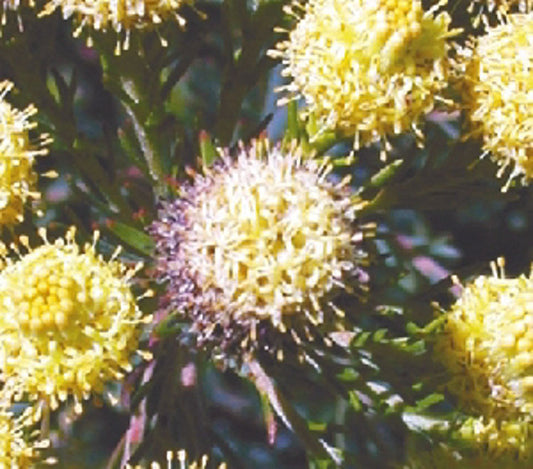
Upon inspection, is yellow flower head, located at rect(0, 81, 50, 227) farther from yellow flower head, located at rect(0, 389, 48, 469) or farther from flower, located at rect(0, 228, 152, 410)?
yellow flower head, located at rect(0, 389, 48, 469)

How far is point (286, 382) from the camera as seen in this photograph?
268 centimetres

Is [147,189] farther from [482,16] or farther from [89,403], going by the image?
[482,16]

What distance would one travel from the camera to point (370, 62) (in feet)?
7.91

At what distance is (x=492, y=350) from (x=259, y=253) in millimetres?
420

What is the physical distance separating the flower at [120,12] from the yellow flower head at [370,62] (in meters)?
0.22

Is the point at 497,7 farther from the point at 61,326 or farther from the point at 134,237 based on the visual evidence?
the point at 61,326

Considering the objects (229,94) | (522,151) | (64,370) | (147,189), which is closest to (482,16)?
(522,151)

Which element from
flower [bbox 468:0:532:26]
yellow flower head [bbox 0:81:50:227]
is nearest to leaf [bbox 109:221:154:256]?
yellow flower head [bbox 0:81:50:227]

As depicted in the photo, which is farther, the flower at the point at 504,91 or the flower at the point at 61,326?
the flower at the point at 504,91

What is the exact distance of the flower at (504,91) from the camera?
2.49 m

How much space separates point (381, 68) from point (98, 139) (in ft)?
3.13

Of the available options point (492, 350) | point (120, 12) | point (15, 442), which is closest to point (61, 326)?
point (15, 442)

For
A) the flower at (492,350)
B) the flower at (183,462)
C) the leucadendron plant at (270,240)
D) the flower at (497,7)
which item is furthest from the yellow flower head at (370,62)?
the flower at (183,462)

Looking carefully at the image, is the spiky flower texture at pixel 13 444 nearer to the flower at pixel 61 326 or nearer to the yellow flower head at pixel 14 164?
the flower at pixel 61 326
